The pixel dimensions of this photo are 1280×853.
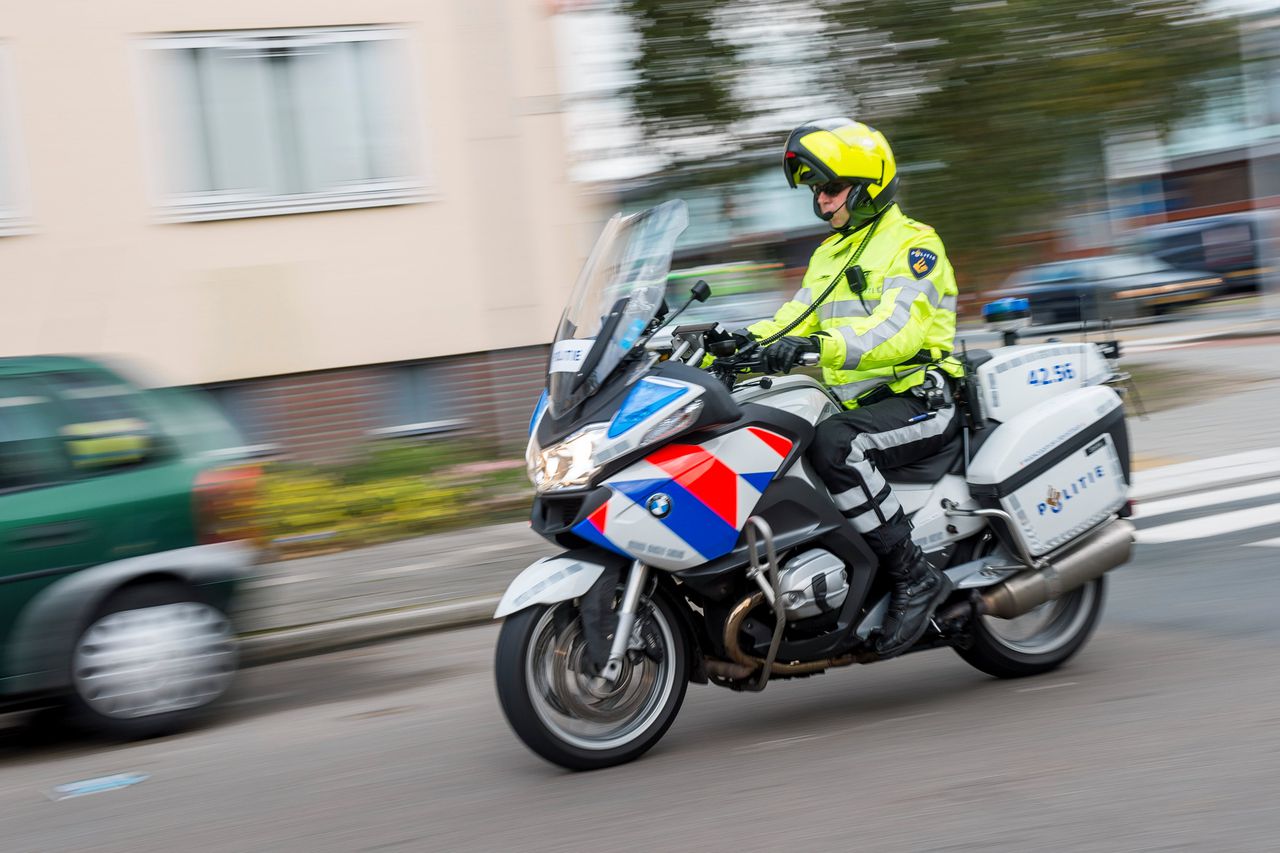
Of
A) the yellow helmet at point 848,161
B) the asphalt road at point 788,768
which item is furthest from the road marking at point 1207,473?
the yellow helmet at point 848,161

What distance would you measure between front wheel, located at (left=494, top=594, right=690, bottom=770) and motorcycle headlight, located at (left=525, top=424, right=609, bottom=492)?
41 cm

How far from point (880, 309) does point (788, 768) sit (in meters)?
1.58

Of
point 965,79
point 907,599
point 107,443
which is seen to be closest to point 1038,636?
point 907,599

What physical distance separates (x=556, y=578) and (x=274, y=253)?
869 centimetres

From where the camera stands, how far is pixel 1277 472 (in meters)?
10.4

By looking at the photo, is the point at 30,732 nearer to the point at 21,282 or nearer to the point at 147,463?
the point at 147,463

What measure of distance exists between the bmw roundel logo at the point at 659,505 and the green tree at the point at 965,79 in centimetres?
769

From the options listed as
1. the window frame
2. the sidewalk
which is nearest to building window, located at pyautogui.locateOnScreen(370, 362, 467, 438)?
the sidewalk

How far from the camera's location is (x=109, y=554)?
611cm

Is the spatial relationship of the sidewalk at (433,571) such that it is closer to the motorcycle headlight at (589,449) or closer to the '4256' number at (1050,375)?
the motorcycle headlight at (589,449)

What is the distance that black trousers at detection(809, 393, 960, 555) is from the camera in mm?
5105

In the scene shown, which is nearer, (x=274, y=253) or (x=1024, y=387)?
(x=1024, y=387)

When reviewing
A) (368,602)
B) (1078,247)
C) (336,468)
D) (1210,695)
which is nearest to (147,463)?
(368,602)

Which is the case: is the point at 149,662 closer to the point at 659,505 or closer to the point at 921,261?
the point at 659,505
